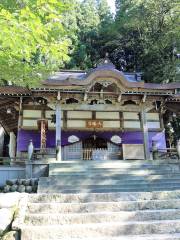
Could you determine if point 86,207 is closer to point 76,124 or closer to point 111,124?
point 76,124

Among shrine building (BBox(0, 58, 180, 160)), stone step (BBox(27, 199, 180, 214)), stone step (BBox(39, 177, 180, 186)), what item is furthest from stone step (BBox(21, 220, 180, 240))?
shrine building (BBox(0, 58, 180, 160))

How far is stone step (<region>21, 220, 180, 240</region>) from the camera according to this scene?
3.76 meters

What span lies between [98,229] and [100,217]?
0.34m

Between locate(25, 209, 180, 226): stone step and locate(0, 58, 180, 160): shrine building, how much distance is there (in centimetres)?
810

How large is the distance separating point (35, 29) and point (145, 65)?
21457 millimetres

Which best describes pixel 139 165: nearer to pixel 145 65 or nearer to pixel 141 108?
pixel 141 108

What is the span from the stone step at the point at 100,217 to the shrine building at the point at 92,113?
26.6ft

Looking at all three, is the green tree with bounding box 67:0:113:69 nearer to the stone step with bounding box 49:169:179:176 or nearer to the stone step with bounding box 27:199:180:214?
the stone step with bounding box 49:169:179:176

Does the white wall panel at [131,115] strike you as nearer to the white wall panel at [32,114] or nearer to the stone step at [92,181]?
the white wall panel at [32,114]

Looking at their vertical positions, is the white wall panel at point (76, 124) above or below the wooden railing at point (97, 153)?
above

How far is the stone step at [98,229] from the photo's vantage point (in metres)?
3.76

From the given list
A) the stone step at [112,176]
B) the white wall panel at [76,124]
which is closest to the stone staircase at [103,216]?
the stone step at [112,176]

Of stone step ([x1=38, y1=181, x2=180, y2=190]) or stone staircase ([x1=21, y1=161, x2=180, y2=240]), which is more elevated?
stone step ([x1=38, y1=181, x2=180, y2=190])

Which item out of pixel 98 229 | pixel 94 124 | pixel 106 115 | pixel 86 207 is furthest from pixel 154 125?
pixel 98 229
